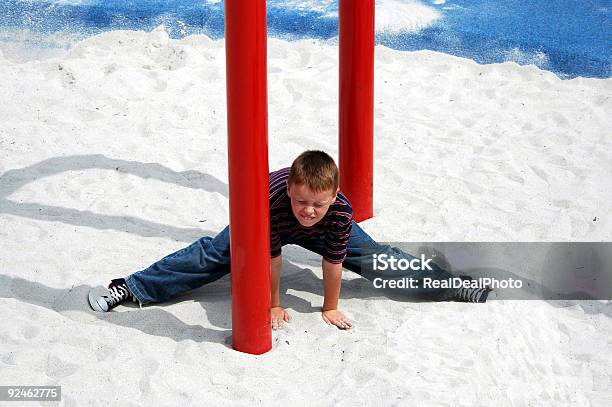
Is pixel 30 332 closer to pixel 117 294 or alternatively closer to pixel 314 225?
pixel 117 294

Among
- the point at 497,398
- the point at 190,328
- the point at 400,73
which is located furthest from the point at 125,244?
the point at 400,73

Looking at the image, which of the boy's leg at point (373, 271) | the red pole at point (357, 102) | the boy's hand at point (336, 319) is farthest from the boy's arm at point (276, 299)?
the red pole at point (357, 102)

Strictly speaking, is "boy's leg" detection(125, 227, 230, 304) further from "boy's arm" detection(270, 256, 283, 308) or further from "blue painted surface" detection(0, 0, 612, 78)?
"blue painted surface" detection(0, 0, 612, 78)

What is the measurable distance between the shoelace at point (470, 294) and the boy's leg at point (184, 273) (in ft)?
2.91

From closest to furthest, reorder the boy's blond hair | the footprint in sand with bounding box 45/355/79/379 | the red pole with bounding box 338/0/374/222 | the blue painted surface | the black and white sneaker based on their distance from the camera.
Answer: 1. the footprint in sand with bounding box 45/355/79/379
2. the boy's blond hair
3. the black and white sneaker
4. the red pole with bounding box 338/0/374/222
5. the blue painted surface

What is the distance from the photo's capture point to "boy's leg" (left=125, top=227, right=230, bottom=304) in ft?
11.0

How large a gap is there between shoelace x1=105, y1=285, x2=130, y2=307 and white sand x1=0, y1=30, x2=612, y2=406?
0.22ft

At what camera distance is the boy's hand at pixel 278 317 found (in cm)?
323

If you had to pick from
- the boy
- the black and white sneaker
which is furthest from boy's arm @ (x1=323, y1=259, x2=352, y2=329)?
the black and white sneaker

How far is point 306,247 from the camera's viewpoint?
3355 millimetres

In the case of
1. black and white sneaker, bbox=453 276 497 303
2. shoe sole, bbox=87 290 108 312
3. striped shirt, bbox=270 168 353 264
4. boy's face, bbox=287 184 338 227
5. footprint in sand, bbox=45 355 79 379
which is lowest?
footprint in sand, bbox=45 355 79 379

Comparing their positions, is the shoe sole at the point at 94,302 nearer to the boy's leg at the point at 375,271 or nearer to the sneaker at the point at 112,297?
the sneaker at the point at 112,297

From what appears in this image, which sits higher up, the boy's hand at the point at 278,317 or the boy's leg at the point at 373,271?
the boy's leg at the point at 373,271

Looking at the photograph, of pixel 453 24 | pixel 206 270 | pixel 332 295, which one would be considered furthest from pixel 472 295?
pixel 453 24
